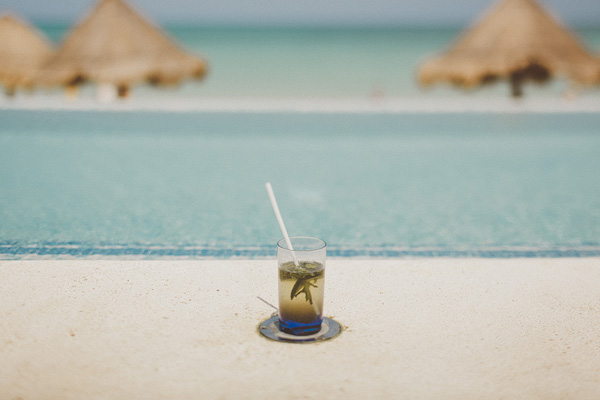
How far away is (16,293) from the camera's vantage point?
11.3 ft

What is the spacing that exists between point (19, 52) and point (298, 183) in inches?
380

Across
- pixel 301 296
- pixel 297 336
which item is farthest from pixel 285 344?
pixel 301 296

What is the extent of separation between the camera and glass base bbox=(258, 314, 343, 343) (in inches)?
114

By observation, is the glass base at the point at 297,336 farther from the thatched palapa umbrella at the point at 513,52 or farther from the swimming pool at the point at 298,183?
the thatched palapa umbrella at the point at 513,52

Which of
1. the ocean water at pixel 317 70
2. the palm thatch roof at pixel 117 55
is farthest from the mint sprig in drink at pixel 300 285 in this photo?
the ocean water at pixel 317 70

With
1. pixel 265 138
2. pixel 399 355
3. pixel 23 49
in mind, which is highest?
pixel 23 49

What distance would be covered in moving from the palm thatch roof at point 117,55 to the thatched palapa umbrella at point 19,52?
0.79 meters

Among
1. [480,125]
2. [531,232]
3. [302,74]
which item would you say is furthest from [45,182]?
[302,74]

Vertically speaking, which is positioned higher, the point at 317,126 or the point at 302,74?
the point at 302,74

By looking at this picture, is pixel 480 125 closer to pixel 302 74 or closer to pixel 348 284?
pixel 348 284

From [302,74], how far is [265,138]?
18988mm

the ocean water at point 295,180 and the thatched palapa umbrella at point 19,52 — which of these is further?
the thatched palapa umbrella at point 19,52

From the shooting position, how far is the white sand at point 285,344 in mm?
2480

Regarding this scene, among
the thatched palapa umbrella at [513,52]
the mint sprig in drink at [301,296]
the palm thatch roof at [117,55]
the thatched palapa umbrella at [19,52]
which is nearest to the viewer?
the mint sprig in drink at [301,296]
